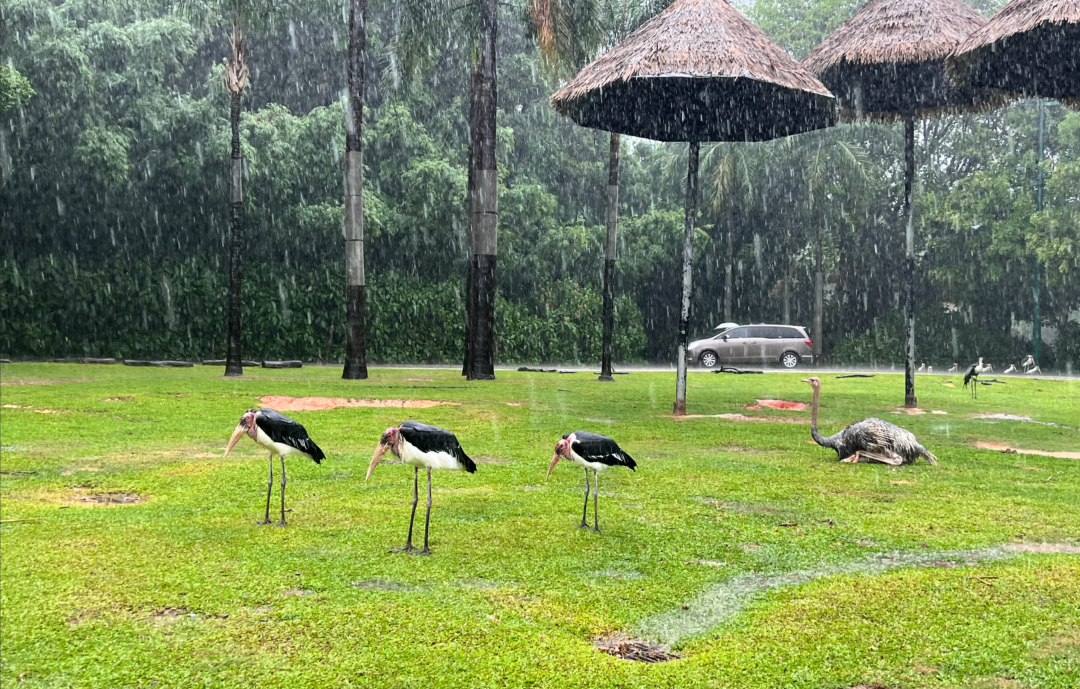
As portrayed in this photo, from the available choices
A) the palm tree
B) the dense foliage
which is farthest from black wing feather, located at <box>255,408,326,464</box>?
the dense foliage

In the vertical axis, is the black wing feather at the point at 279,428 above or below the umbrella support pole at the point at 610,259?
below

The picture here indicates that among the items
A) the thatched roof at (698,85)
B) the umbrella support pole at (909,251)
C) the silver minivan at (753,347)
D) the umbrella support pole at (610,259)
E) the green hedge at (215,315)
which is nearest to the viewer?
the thatched roof at (698,85)

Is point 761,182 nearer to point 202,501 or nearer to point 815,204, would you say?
Result: point 815,204

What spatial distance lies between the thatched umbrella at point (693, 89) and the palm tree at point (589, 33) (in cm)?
466

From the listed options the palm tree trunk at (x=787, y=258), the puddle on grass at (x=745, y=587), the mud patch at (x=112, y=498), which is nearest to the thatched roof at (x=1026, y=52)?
the puddle on grass at (x=745, y=587)

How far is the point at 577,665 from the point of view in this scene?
4.57 metres

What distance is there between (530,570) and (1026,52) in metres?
13.3

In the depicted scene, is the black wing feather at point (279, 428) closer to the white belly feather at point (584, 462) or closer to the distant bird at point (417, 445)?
the distant bird at point (417, 445)

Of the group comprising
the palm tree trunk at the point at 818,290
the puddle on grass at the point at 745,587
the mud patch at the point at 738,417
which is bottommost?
the puddle on grass at the point at 745,587

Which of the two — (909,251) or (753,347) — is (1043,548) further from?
(753,347)

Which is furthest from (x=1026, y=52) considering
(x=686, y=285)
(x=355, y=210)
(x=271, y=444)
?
(x=271, y=444)

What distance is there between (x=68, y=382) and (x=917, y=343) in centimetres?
2908

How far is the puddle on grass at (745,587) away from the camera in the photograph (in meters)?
5.10

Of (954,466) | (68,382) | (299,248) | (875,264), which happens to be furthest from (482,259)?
(875,264)
